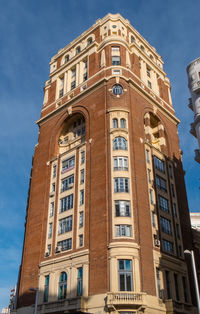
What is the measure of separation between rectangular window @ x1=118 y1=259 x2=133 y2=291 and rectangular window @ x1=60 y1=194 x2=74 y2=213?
12194 millimetres

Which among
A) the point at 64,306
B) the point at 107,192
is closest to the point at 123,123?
Answer: the point at 107,192

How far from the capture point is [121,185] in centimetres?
4216

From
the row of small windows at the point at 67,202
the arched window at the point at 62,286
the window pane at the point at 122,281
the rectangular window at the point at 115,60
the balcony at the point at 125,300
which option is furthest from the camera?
the rectangular window at the point at 115,60

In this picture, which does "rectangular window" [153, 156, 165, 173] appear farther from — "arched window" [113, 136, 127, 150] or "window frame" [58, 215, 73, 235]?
"window frame" [58, 215, 73, 235]

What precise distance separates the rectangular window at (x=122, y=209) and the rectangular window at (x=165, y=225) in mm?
6597

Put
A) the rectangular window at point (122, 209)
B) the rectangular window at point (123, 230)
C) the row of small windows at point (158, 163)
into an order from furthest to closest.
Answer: the row of small windows at point (158, 163) → the rectangular window at point (122, 209) → the rectangular window at point (123, 230)

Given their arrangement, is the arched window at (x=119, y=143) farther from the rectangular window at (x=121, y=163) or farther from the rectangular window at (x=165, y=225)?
the rectangular window at (x=165, y=225)

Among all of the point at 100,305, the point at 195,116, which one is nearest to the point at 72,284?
the point at 100,305

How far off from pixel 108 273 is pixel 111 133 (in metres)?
18.4

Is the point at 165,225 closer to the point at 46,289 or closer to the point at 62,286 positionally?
the point at 62,286

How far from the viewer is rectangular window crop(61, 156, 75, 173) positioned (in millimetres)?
49812

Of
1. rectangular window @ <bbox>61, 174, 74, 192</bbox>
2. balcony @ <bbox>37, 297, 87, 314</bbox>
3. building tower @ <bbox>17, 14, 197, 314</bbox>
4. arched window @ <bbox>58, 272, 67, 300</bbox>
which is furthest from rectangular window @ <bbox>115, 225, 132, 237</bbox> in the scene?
rectangular window @ <bbox>61, 174, 74, 192</bbox>

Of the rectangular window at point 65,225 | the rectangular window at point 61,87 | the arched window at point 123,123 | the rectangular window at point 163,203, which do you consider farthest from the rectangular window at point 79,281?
the rectangular window at point 61,87

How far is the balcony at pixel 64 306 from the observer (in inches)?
1453
